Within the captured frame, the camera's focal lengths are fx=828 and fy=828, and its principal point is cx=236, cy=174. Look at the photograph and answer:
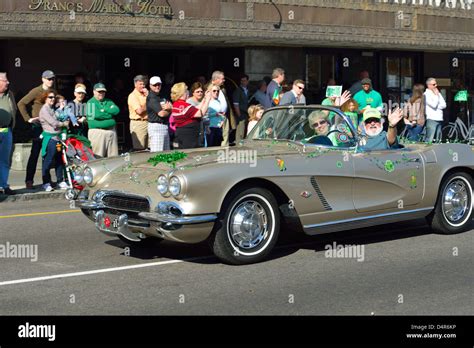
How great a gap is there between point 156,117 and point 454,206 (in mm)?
5378

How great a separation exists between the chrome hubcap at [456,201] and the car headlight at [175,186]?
11.9 ft

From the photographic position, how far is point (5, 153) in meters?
13.5

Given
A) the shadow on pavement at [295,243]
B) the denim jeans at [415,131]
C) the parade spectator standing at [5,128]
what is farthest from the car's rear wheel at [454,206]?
the denim jeans at [415,131]

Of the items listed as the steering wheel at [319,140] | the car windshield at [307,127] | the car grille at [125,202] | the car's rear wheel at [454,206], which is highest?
the car windshield at [307,127]

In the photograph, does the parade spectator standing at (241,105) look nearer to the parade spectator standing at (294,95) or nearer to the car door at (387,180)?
the parade spectator standing at (294,95)

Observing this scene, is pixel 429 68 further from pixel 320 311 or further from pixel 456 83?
pixel 320 311

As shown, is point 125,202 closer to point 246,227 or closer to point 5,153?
point 246,227

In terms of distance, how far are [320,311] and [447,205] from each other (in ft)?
12.5

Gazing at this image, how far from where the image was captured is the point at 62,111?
545 inches

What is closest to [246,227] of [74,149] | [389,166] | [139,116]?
[389,166]

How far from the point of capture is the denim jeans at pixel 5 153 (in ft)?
43.7

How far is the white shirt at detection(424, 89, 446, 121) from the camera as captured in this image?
17625 mm

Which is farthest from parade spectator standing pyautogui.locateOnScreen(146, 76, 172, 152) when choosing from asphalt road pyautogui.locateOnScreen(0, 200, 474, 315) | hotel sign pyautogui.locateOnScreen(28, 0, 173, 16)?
hotel sign pyautogui.locateOnScreen(28, 0, 173, 16)

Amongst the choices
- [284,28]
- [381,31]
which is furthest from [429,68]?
[284,28]
